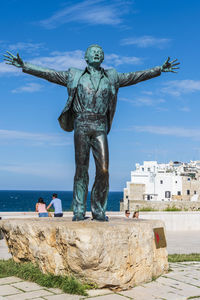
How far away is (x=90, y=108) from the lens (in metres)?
6.85

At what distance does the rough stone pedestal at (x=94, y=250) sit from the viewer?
571 centimetres

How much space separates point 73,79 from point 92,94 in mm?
464

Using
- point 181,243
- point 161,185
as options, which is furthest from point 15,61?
point 161,185

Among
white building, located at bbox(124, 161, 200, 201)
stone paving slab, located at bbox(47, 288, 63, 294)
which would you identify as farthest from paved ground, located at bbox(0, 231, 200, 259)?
white building, located at bbox(124, 161, 200, 201)

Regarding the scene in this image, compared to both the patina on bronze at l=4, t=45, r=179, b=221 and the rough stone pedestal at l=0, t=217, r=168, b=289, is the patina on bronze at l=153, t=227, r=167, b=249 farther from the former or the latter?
the patina on bronze at l=4, t=45, r=179, b=221

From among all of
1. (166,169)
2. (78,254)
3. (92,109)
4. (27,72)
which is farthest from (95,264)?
(166,169)

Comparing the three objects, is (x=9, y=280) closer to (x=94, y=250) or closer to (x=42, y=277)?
(x=42, y=277)

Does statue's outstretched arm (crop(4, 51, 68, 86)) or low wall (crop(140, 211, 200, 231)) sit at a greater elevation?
statue's outstretched arm (crop(4, 51, 68, 86))

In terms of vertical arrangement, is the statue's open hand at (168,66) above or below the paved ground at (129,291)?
above

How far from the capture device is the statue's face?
6977mm

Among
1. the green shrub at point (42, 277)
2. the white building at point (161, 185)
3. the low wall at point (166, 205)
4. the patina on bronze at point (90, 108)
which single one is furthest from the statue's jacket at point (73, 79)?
the white building at point (161, 185)

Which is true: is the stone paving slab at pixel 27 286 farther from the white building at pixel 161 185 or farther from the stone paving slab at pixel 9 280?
the white building at pixel 161 185

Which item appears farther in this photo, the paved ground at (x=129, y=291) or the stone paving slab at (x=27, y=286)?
the stone paving slab at (x=27, y=286)

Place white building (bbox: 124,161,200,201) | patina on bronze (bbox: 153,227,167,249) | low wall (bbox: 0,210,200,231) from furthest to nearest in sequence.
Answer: white building (bbox: 124,161,200,201) < low wall (bbox: 0,210,200,231) < patina on bronze (bbox: 153,227,167,249)
